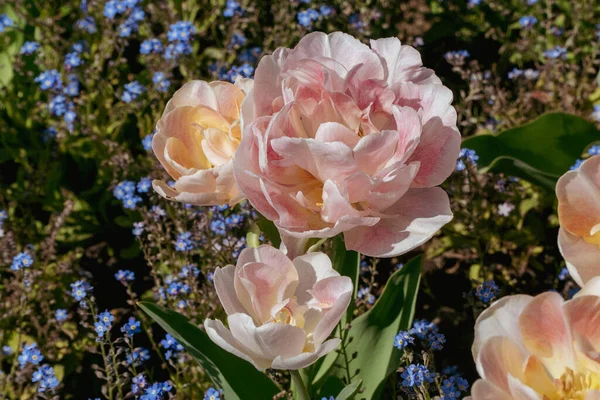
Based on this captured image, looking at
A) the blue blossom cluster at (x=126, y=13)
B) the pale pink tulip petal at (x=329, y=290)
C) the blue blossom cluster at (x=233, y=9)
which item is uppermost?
the blue blossom cluster at (x=126, y=13)

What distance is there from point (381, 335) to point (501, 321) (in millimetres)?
584

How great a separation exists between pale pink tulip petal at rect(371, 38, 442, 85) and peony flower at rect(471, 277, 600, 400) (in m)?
0.31

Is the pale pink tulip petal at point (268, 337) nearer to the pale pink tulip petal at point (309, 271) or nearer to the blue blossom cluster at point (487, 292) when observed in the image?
the pale pink tulip petal at point (309, 271)

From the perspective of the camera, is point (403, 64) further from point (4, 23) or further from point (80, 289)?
point (4, 23)

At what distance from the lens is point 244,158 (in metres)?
0.88

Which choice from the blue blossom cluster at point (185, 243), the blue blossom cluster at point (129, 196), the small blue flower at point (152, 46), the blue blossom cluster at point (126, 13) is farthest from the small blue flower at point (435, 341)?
the blue blossom cluster at point (126, 13)

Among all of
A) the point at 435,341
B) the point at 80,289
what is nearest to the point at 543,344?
the point at 435,341

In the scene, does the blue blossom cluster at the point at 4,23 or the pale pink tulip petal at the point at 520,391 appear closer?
the pale pink tulip petal at the point at 520,391

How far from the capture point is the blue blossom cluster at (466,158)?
68.7 inches

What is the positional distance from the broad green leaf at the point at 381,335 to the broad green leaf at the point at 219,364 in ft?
0.34

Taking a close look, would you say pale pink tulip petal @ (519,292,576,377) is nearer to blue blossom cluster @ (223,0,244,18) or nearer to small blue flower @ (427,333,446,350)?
small blue flower @ (427,333,446,350)

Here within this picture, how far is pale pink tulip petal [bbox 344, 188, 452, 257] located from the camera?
90 cm

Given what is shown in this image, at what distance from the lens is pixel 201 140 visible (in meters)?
1.04

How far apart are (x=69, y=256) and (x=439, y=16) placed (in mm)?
1726
